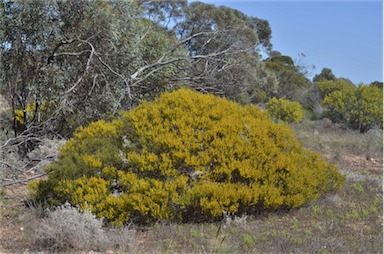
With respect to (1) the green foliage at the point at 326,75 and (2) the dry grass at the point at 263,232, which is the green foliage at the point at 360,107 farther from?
(1) the green foliage at the point at 326,75

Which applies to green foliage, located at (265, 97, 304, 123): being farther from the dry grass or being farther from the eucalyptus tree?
the dry grass

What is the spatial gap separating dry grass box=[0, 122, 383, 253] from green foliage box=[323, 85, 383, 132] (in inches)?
414

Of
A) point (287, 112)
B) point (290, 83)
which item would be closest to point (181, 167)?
point (287, 112)

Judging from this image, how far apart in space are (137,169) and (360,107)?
42.5 ft

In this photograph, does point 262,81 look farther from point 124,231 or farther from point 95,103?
point 124,231

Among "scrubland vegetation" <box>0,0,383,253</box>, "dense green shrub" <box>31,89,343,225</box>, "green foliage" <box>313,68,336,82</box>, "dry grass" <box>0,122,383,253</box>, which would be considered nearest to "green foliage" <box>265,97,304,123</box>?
"scrubland vegetation" <box>0,0,383,253</box>

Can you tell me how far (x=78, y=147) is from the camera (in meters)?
5.41

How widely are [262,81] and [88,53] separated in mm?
13422

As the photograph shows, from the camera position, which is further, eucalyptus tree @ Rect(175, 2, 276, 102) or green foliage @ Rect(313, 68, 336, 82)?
green foliage @ Rect(313, 68, 336, 82)

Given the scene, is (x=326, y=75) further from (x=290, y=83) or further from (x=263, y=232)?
(x=263, y=232)

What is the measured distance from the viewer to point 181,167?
16.8 feet

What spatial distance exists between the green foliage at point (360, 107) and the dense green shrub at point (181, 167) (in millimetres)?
11278

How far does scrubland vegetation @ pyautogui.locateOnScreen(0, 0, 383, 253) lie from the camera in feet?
14.4

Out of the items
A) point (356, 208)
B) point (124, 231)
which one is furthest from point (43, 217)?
point (356, 208)
